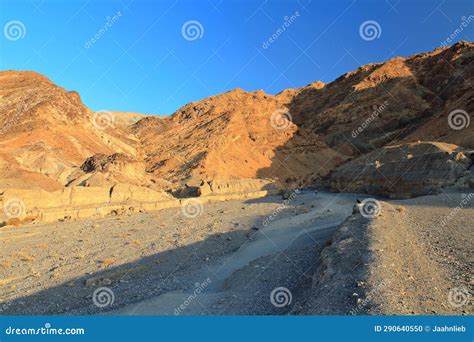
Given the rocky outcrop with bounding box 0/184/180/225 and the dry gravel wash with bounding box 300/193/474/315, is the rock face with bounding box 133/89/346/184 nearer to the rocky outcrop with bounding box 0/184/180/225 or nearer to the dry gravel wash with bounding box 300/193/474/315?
the rocky outcrop with bounding box 0/184/180/225

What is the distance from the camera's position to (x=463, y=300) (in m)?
7.22

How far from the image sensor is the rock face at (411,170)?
1043 inches

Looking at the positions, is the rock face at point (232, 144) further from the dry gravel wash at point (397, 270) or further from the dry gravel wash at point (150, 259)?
the dry gravel wash at point (397, 270)

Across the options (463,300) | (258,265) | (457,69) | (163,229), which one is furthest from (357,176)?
(457,69)

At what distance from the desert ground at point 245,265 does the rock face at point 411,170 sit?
4.85 m

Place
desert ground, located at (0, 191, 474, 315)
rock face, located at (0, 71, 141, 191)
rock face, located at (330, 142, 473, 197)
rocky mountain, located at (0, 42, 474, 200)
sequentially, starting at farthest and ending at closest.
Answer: rocky mountain, located at (0, 42, 474, 200), rock face, located at (0, 71, 141, 191), rock face, located at (330, 142, 473, 197), desert ground, located at (0, 191, 474, 315)

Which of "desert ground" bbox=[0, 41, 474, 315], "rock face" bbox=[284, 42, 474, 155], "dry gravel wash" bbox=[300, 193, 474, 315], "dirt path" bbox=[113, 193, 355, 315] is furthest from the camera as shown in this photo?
"rock face" bbox=[284, 42, 474, 155]

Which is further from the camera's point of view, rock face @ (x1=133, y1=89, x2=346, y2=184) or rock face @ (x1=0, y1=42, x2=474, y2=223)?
rock face @ (x1=133, y1=89, x2=346, y2=184)

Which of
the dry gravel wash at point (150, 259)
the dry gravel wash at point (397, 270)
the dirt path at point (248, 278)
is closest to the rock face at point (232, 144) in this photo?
the dry gravel wash at point (150, 259)

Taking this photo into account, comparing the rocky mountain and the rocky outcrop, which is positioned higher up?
the rocky mountain

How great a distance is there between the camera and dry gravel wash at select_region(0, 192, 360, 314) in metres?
11.9

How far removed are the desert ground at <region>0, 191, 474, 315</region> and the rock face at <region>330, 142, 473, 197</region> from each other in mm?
4847

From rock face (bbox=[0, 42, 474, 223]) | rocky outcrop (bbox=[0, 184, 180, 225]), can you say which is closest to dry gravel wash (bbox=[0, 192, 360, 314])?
rocky outcrop (bbox=[0, 184, 180, 225])

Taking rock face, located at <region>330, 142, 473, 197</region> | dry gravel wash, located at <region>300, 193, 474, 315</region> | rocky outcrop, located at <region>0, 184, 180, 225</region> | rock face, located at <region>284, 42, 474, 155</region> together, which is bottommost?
dry gravel wash, located at <region>300, 193, 474, 315</region>
